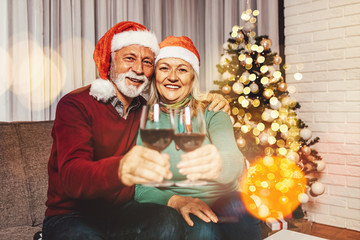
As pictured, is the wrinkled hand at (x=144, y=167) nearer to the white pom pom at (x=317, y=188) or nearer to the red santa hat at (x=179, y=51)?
the red santa hat at (x=179, y=51)

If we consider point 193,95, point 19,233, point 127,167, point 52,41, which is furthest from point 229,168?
point 52,41

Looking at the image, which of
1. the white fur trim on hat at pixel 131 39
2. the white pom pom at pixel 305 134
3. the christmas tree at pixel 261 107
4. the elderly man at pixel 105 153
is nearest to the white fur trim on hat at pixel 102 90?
the elderly man at pixel 105 153

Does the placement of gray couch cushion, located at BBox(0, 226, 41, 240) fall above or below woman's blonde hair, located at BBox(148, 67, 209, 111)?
below

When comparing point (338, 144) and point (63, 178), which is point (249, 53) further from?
point (63, 178)

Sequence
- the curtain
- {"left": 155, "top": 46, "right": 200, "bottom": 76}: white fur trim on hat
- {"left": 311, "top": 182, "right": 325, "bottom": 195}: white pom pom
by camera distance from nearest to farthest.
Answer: {"left": 155, "top": 46, "right": 200, "bottom": 76}: white fur trim on hat < the curtain < {"left": 311, "top": 182, "right": 325, "bottom": 195}: white pom pom

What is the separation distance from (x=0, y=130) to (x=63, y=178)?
0.96m

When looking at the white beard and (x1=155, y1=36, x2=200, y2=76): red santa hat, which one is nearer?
the white beard

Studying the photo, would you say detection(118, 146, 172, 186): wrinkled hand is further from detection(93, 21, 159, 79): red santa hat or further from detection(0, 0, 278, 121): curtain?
detection(0, 0, 278, 121): curtain

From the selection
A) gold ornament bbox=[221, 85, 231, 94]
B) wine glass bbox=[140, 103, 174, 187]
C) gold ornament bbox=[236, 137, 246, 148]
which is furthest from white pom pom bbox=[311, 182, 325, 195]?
wine glass bbox=[140, 103, 174, 187]

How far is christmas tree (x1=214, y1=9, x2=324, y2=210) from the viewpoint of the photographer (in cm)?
222

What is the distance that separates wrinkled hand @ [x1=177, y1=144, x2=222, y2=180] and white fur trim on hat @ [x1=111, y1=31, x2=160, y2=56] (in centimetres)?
67

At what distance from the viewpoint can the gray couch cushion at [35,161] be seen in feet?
4.69

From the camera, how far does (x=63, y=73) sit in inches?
87.4

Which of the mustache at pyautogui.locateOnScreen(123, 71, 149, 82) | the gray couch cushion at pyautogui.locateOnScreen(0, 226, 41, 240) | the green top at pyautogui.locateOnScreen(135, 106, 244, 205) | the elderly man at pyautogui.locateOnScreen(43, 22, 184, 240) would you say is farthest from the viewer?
the gray couch cushion at pyautogui.locateOnScreen(0, 226, 41, 240)
